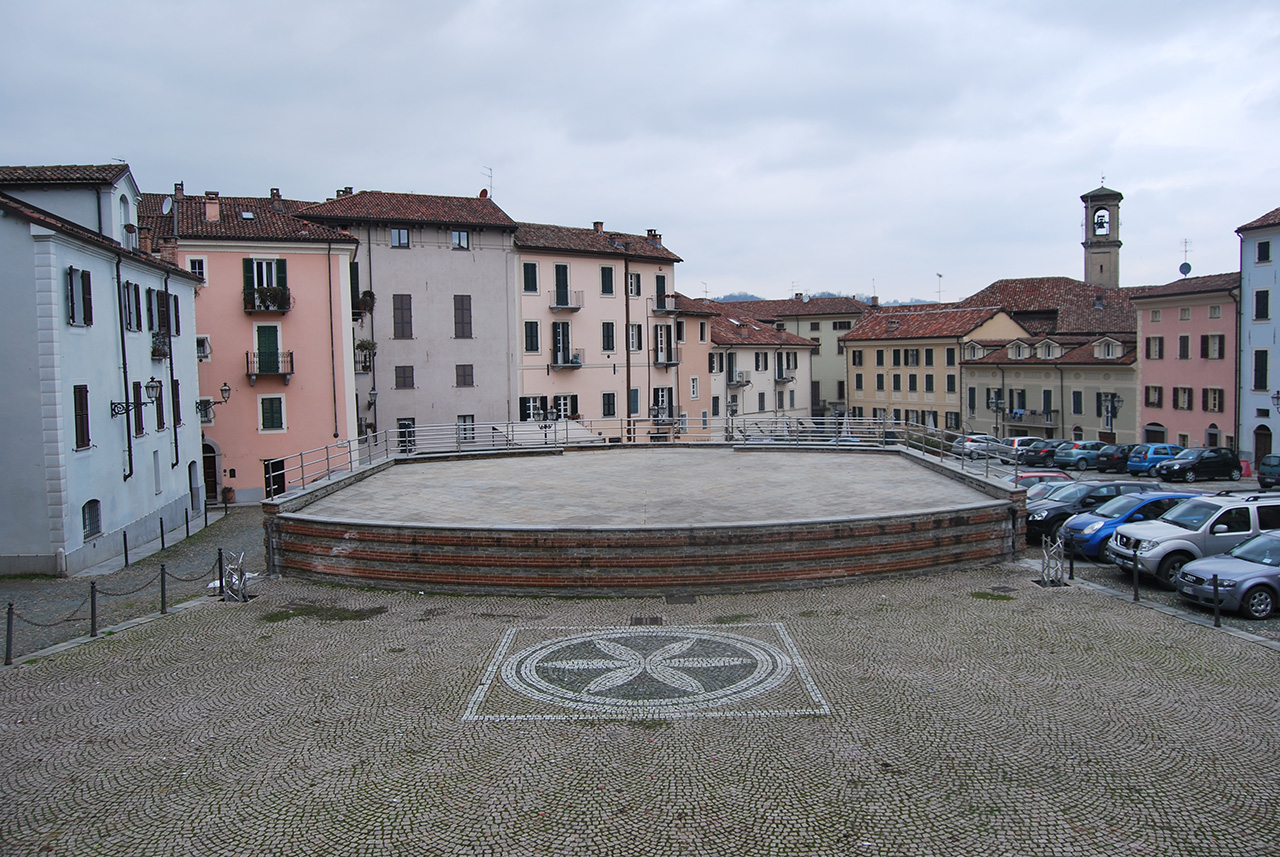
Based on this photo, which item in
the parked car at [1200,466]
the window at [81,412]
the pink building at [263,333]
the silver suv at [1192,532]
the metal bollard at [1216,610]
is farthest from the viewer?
the parked car at [1200,466]

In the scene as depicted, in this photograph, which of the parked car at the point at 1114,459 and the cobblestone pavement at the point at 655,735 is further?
the parked car at the point at 1114,459

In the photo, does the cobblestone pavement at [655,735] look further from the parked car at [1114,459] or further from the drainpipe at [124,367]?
the parked car at [1114,459]

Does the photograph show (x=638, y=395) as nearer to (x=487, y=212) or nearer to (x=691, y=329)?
(x=691, y=329)

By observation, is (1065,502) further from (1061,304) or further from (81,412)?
(1061,304)

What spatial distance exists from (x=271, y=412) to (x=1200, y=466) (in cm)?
3981

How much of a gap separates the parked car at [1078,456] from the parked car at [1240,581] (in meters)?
31.4

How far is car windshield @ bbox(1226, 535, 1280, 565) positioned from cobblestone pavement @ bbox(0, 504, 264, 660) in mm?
18161

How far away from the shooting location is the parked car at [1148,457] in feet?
134

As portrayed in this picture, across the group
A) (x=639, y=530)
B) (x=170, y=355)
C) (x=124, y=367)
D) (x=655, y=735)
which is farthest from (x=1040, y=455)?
(x=655, y=735)

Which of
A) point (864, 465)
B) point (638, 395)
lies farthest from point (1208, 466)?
point (638, 395)

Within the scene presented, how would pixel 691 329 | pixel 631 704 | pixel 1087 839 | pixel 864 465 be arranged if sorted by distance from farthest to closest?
pixel 691 329 < pixel 864 465 < pixel 631 704 < pixel 1087 839

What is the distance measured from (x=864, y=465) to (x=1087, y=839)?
17.4 meters

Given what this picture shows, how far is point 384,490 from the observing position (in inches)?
846

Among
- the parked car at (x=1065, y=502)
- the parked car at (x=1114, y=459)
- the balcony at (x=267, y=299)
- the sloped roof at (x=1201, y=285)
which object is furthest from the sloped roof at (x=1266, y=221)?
the balcony at (x=267, y=299)
